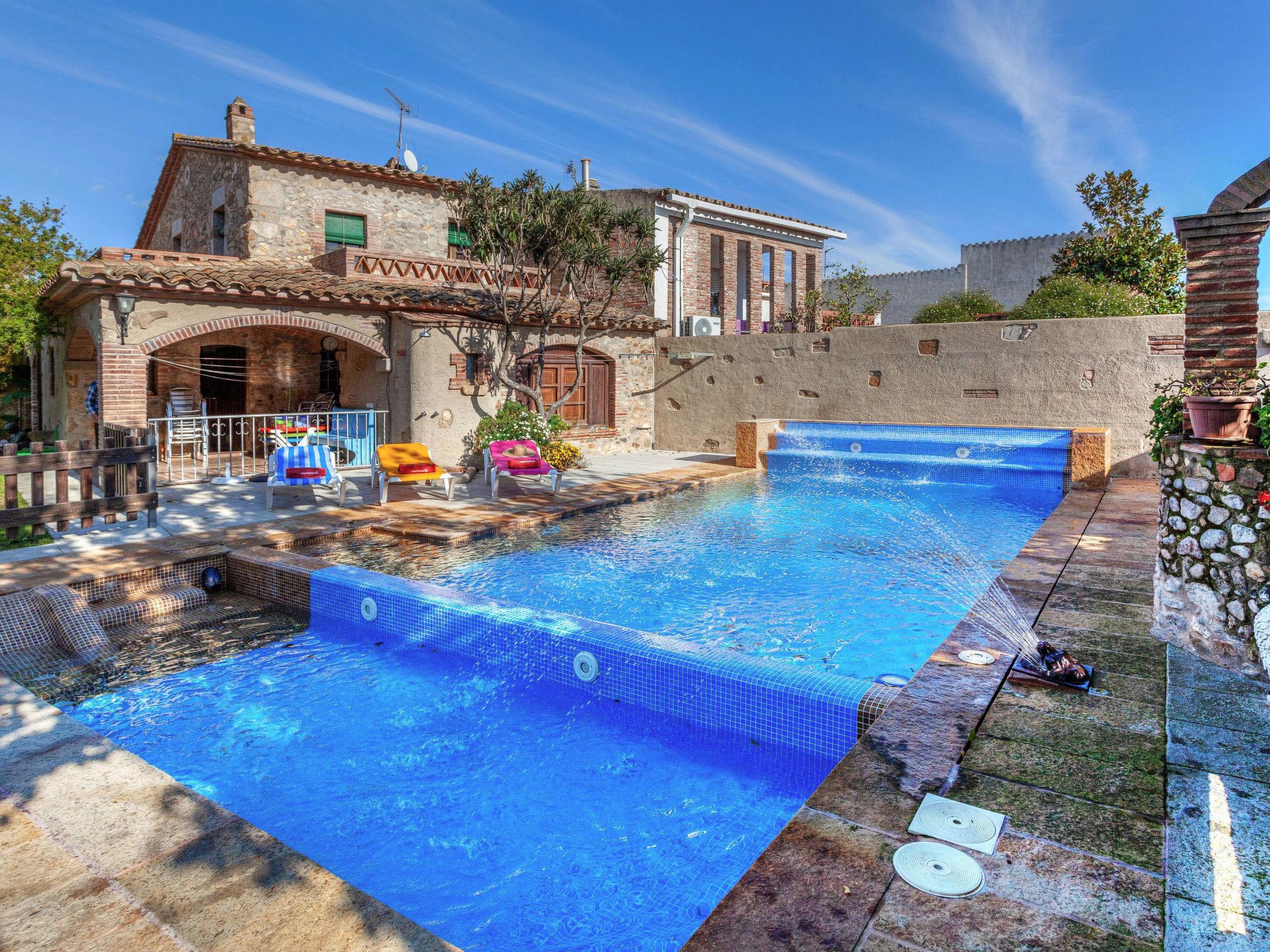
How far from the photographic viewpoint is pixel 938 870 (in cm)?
229

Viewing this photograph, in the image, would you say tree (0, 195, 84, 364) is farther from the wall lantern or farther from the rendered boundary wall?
the rendered boundary wall

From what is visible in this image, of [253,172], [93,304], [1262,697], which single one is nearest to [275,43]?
[253,172]

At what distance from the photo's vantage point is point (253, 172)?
53.3 ft

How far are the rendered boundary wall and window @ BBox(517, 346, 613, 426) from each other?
141cm

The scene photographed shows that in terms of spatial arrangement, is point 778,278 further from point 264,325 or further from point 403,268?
point 264,325

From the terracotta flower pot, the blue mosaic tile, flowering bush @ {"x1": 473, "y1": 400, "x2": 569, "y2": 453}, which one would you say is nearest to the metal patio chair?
flowering bush @ {"x1": 473, "y1": 400, "x2": 569, "y2": 453}

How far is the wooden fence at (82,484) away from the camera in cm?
712

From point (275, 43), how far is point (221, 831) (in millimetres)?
25304

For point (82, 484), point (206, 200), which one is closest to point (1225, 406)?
point (82, 484)

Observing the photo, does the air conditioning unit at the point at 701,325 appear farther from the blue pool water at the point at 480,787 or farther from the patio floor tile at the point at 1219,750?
the patio floor tile at the point at 1219,750

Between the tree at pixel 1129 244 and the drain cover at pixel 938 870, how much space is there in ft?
69.3

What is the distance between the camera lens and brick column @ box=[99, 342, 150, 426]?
11.2 metres

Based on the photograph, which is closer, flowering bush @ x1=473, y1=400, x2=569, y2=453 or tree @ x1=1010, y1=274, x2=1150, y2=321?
flowering bush @ x1=473, y1=400, x2=569, y2=453

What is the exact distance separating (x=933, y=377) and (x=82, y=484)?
43.9 feet
